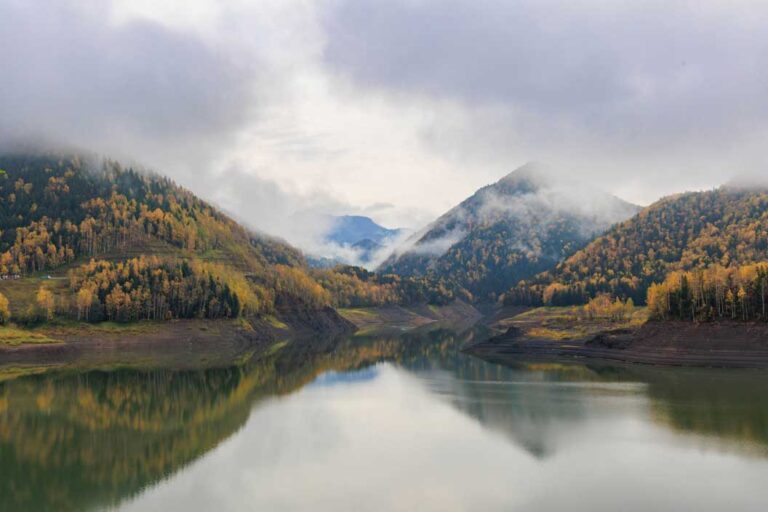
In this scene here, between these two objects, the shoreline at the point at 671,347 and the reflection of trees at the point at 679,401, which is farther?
the shoreline at the point at 671,347

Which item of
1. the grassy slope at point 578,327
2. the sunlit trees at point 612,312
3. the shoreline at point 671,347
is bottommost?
the shoreline at point 671,347

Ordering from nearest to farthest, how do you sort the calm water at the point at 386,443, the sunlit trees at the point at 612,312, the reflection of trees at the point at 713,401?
the calm water at the point at 386,443
the reflection of trees at the point at 713,401
the sunlit trees at the point at 612,312

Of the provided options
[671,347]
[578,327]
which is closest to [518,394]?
[671,347]

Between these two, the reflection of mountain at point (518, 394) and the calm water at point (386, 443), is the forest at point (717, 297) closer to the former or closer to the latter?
the calm water at point (386, 443)

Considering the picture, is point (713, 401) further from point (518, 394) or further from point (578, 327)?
point (578, 327)

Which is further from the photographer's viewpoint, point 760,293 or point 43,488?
point 760,293

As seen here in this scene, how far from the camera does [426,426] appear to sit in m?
71.1

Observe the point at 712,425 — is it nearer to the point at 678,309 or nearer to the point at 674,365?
the point at 674,365

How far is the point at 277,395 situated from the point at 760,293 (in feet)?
283

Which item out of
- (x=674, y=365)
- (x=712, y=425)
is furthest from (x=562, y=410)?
(x=674, y=365)

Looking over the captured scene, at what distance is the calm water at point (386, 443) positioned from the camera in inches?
1772

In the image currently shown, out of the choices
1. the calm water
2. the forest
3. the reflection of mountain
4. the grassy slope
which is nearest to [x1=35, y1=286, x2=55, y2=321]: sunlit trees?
the calm water

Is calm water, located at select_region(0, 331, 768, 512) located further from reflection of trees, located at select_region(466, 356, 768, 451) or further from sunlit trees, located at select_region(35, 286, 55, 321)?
sunlit trees, located at select_region(35, 286, 55, 321)

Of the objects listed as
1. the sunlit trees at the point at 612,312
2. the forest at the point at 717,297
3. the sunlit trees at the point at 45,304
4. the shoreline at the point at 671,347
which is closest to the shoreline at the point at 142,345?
the sunlit trees at the point at 45,304
